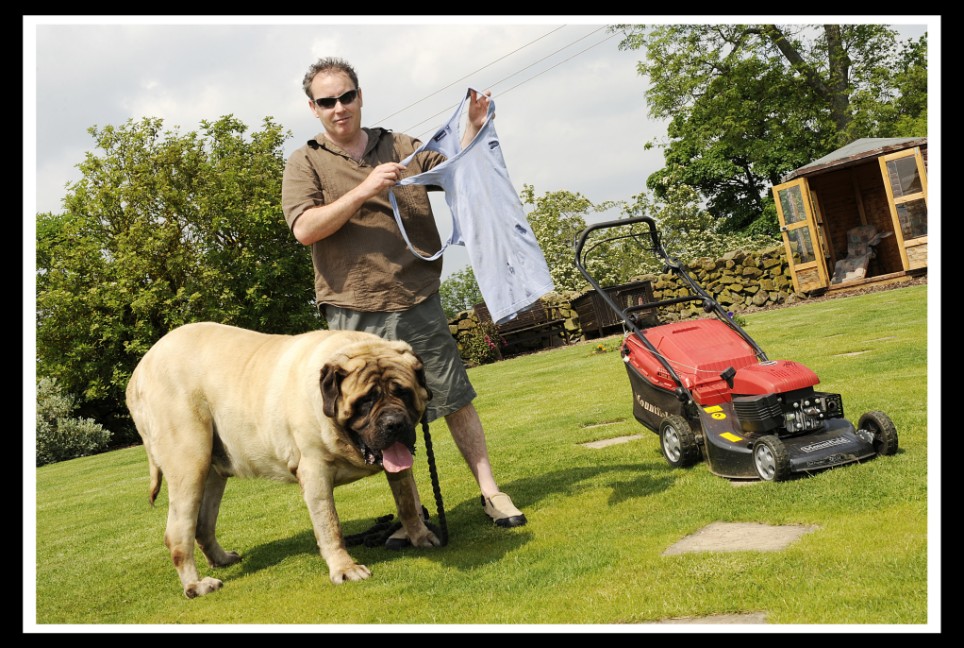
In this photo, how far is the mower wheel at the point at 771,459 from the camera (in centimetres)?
459

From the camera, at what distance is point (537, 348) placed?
21219 millimetres

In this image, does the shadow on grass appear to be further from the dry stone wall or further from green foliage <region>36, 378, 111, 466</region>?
the dry stone wall

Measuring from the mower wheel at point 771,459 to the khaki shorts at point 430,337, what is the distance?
1.61m

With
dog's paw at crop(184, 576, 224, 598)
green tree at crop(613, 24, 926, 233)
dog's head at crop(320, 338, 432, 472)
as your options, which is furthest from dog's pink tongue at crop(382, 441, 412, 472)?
green tree at crop(613, 24, 926, 233)

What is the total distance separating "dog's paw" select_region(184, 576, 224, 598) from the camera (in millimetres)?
4184

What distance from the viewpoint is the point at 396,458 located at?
3.94 metres

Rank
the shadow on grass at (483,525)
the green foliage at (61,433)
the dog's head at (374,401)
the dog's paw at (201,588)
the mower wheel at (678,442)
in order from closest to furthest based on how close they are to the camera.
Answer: the dog's head at (374,401)
the dog's paw at (201,588)
the shadow on grass at (483,525)
the mower wheel at (678,442)
the green foliage at (61,433)

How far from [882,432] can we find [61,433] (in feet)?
54.5

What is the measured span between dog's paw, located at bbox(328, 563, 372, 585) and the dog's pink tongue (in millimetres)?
546

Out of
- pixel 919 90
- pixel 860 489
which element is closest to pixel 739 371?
pixel 860 489

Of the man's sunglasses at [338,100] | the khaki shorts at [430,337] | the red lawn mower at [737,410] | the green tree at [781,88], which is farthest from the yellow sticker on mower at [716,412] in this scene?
the green tree at [781,88]

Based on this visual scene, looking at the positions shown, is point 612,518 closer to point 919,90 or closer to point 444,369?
point 444,369

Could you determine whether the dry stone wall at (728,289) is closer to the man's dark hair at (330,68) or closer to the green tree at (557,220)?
the green tree at (557,220)
